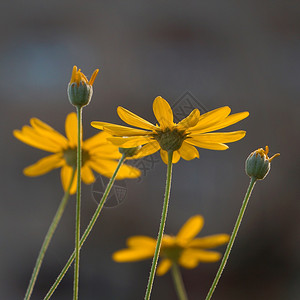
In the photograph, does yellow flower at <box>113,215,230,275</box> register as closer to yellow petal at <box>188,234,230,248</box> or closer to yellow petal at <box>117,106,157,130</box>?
yellow petal at <box>188,234,230,248</box>

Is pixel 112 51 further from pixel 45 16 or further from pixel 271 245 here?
pixel 271 245

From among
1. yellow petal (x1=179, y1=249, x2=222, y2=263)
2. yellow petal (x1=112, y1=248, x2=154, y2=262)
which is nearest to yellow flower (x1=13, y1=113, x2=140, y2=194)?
yellow petal (x1=112, y1=248, x2=154, y2=262)

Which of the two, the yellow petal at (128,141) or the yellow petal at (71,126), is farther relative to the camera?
the yellow petal at (71,126)

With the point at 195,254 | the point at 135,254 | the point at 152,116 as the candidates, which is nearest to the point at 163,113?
the point at 135,254

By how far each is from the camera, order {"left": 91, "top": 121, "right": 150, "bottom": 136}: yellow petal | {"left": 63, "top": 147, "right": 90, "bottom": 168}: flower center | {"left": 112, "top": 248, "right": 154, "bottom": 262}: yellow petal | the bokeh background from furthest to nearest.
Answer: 1. the bokeh background
2. {"left": 112, "top": 248, "right": 154, "bottom": 262}: yellow petal
3. {"left": 63, "top": 147, "right": 90, "bottom": 168}: flower center
4. {"left": 91, "top": 121, "right": 150, "bottom": 136}: yellow petal

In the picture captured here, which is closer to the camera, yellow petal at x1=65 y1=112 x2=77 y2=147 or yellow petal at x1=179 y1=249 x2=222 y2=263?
yellow petal at x1=65 y1=112 x2=77 y2=147

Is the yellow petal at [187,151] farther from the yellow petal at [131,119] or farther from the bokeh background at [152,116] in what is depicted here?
the bokeh background at [152,116]

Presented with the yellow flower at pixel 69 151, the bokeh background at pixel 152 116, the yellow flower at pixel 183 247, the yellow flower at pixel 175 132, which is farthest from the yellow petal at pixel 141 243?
the bokeh background at pixel 152 116

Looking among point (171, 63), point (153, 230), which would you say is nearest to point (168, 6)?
point (171, 63)
